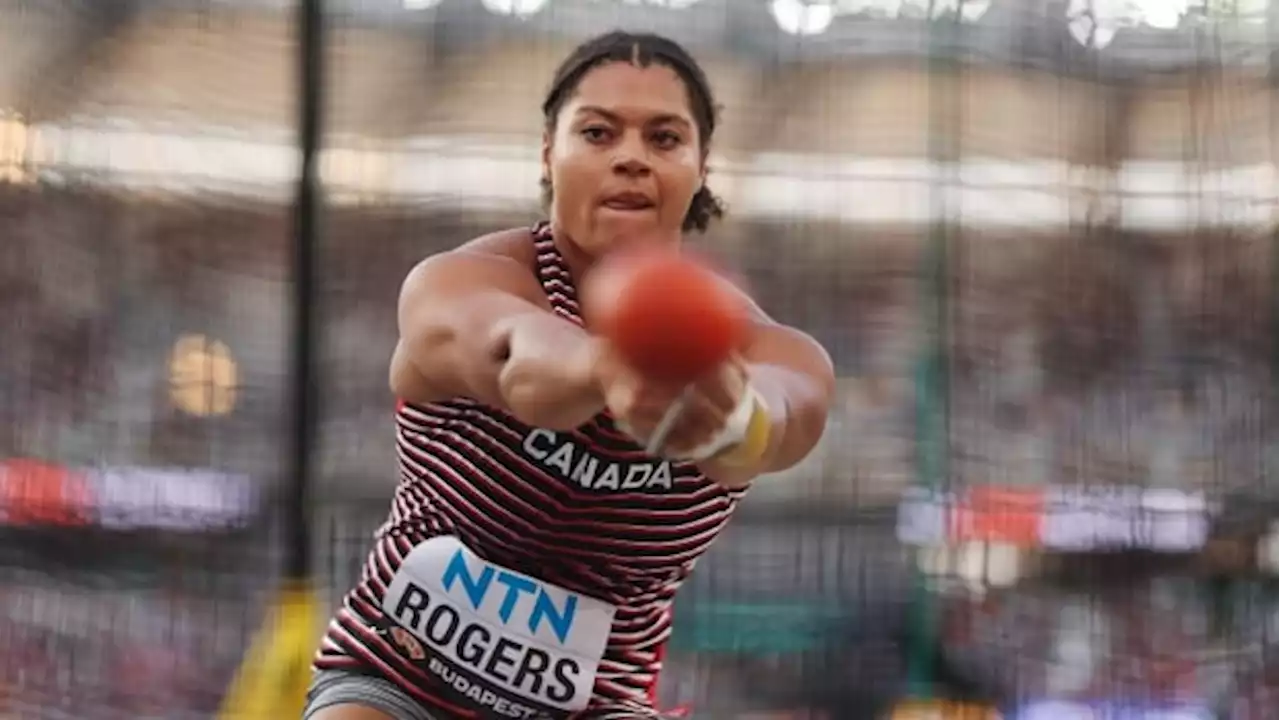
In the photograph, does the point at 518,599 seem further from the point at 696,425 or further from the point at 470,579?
the point at 696,425

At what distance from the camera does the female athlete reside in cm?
91

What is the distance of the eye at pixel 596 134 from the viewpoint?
0.94 metres

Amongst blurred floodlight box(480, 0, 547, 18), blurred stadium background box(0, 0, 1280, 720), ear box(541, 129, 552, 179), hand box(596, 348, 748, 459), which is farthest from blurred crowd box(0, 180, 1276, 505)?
hand box(596, 348, 748, 459)

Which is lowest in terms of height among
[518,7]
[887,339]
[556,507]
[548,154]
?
[556,507]

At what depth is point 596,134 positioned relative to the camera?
95 centimetres

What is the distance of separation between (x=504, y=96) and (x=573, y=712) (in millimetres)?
858

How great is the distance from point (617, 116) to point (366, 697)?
1.30ft

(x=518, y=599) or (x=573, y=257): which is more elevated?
(x=573, y=257)

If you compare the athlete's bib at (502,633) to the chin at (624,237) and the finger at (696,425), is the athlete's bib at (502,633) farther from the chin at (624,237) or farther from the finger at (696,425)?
the finger at (696,425)

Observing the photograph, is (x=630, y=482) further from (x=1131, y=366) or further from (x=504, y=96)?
(x=1131, y=366)

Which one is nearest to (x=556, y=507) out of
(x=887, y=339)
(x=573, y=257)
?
(x=573, y=257)

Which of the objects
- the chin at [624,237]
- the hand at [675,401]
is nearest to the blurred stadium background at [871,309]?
the chin at [624,237]

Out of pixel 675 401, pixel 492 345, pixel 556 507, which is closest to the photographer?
pixel 675 401

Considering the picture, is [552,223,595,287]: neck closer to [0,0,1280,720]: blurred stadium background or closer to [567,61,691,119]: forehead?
[567,61,691,119]: forehead
